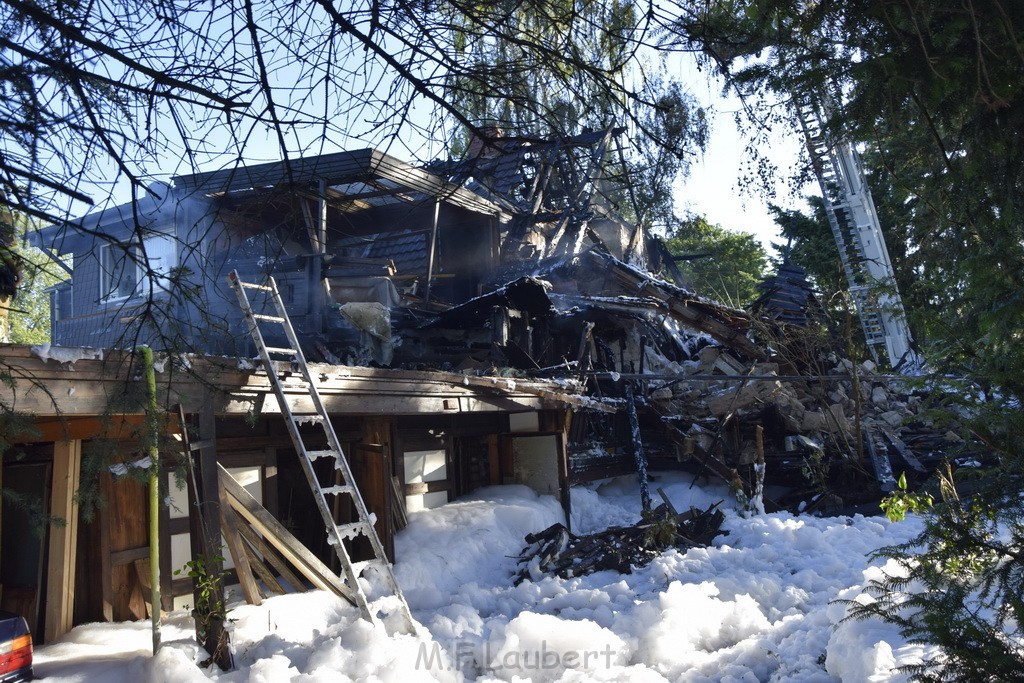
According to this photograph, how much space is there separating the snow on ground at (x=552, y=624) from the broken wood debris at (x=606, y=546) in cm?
27

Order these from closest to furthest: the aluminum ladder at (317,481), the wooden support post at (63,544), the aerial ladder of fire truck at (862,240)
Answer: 1. the wooden support post at (63,544)
2. the aluminum ladder at (317,481)
3. the aerial ladder of fire truck at (862,240)

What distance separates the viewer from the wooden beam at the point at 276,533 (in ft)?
22.2

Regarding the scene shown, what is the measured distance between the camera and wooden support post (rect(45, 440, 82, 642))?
21.4ft

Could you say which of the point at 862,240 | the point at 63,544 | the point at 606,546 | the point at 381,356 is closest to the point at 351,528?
the point at 63,544

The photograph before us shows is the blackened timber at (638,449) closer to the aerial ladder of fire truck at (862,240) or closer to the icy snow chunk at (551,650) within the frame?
the icy snow chunk at (551,650)

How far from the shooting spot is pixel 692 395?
18.9 m

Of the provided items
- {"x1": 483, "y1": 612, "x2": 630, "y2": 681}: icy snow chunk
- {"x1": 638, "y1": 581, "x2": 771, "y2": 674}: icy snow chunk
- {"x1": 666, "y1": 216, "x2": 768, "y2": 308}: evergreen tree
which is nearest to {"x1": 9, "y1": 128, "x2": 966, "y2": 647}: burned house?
{"x1": 483, "y1": 612, "x2": 630, "y2": 681}: icy snow chunk

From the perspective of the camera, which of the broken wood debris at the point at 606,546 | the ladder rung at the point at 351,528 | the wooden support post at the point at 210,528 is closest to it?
the wooden support post at the point at 210,528

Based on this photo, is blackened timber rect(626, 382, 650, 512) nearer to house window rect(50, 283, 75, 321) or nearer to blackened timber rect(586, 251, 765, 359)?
blackened timber rect(586, 251, 765, 359)

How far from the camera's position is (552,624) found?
7598 millimetres

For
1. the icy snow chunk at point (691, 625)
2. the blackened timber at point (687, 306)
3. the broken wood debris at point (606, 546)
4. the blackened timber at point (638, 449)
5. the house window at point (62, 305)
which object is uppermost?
the house window at point (62, 305)

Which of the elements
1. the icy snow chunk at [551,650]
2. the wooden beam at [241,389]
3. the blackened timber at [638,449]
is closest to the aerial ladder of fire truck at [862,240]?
the blackened timber at [638,449]

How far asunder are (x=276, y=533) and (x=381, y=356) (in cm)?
574

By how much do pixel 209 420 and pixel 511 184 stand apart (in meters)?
12.1
